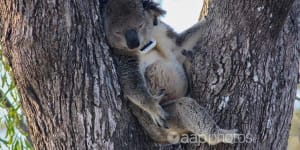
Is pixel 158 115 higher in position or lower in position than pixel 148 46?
lower

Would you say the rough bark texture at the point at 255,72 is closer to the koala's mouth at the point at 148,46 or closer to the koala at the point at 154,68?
the koala at the point at 154,68

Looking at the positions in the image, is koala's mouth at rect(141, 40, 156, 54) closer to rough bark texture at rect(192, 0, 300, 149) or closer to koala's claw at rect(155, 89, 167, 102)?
koala's claw at rect(155, 89, 167, 102)

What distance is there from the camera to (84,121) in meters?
2.45

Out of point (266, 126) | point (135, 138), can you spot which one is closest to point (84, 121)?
point (135, 138)

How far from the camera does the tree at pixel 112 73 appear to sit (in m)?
2.40

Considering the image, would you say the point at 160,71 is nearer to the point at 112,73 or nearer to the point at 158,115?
the point at 158,115

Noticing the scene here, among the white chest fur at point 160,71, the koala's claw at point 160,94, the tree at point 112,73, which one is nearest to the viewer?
the tree at point 112,73

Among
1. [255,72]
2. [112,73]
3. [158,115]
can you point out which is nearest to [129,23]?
[158,115]

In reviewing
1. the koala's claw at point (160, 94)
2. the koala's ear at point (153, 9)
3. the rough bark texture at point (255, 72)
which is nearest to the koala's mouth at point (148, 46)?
the koala's ear at point (153, 9)

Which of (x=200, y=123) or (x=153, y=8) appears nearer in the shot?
(x=200, y=123)

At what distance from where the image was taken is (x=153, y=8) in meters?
3.33

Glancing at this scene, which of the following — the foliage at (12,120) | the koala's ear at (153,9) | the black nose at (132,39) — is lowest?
the foliage at (12,120)

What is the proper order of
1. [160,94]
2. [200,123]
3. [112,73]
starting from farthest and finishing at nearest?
1. [160,94]
2. [200,123]
3. [112,73]

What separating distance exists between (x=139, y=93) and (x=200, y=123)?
0.35m
